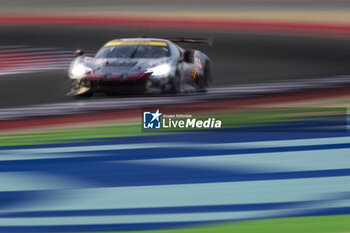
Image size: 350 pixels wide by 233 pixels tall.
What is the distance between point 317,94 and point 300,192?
610 cm

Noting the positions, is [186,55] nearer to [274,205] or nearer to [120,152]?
[120,152]

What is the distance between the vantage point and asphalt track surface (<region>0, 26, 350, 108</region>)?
40.7 ft

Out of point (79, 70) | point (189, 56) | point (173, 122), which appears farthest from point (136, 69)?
point (173, 122)

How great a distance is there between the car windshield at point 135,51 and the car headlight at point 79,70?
414 mm

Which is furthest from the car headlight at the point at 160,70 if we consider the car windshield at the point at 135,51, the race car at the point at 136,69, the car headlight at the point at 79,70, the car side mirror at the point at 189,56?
the car headlight at the point at 79,70

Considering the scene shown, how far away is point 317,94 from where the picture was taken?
11.5 metres

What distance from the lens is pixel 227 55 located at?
1645 cm

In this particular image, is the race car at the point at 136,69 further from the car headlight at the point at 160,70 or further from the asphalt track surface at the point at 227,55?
the asphalt track surface at the point at 227,55

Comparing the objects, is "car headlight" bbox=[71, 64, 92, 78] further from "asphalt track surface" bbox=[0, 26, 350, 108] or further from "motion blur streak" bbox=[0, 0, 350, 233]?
"asphalt track surface" bbox=[0, 26, 350, 108]

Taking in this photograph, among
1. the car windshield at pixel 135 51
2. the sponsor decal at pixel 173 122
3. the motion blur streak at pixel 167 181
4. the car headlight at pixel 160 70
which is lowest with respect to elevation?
the sponsor decal at pixel 173 122

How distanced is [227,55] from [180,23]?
544 cm

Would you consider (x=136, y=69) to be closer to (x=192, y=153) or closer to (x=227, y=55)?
(x=192, y=153)

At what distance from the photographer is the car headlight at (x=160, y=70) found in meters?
9.46

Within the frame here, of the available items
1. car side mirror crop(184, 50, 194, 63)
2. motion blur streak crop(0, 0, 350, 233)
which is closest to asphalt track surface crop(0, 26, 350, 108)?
motion blur streak crop(0, 0, 350, 233)
